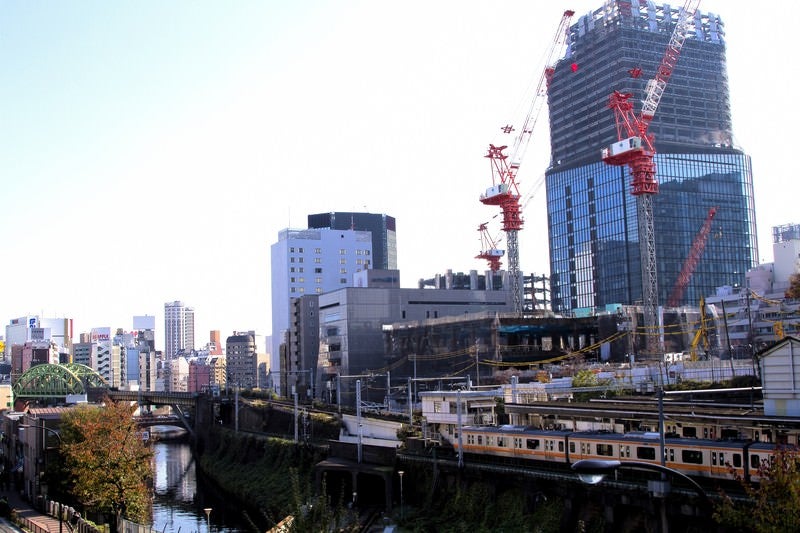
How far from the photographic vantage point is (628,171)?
163 metres

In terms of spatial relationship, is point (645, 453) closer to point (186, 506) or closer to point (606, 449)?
point (606, 449)

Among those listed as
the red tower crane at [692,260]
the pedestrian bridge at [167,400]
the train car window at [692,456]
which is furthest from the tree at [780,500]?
the red tower crane at [692,260]

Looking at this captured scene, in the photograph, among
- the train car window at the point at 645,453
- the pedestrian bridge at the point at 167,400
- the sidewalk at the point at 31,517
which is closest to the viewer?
the train car window at the point at 645,453

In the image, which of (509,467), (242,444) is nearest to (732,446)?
(509,467)

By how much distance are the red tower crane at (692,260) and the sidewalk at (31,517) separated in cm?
12638

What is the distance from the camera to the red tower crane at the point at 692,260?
164 metres

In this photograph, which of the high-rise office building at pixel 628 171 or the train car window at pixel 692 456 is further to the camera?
the high-rise office building at pixel 628 171

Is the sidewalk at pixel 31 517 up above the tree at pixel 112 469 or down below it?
below

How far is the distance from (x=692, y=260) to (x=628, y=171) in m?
21.8

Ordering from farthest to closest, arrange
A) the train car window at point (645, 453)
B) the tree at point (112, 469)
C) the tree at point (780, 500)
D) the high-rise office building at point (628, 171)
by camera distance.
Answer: the high-rise office building at point (628, 171) → the tree at point (112, 469) → the train car window at point (645, 453) → the tree at point (780, 500)

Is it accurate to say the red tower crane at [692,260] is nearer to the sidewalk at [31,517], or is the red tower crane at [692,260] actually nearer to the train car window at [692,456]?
the sidewalk at [31,517]

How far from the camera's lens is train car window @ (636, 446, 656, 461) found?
40.4m

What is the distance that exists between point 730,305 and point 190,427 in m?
79.1

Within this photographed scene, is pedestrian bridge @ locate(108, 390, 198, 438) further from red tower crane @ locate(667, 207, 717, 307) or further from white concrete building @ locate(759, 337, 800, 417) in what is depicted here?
red tower crane @ locate(667, 207, 717, 307)
